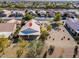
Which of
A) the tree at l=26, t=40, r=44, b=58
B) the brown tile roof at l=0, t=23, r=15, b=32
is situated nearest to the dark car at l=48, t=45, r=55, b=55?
the tree at l=26, t=40, r=44, b=58

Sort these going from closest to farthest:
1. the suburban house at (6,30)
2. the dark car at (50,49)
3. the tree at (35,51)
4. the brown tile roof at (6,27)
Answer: the tree at (35,51), the dark car at (50,49), the suburban house at (6,30), the brown tile roof at (6,27)

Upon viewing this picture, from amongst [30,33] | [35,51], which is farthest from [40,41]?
[30,33]

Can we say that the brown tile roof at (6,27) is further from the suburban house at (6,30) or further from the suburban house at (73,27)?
the suburban house at (73,27)

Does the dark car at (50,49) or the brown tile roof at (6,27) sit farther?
the brown tile roof at (6,27)

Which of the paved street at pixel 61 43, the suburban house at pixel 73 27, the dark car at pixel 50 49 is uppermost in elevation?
the suburban house at pixel 73 27

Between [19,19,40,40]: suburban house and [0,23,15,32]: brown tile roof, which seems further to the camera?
[0,23,15,32]: brown tile roof

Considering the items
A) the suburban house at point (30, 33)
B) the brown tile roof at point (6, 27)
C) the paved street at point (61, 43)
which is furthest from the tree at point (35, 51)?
the brown tile roof at point (6, 27)

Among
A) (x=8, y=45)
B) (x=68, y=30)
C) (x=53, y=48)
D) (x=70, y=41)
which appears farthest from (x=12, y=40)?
(x=68, y=30)

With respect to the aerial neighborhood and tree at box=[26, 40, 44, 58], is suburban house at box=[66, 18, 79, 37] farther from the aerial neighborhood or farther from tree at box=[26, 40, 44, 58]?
tree at box=[26, 40, 44, 58]

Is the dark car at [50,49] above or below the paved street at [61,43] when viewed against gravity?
above
